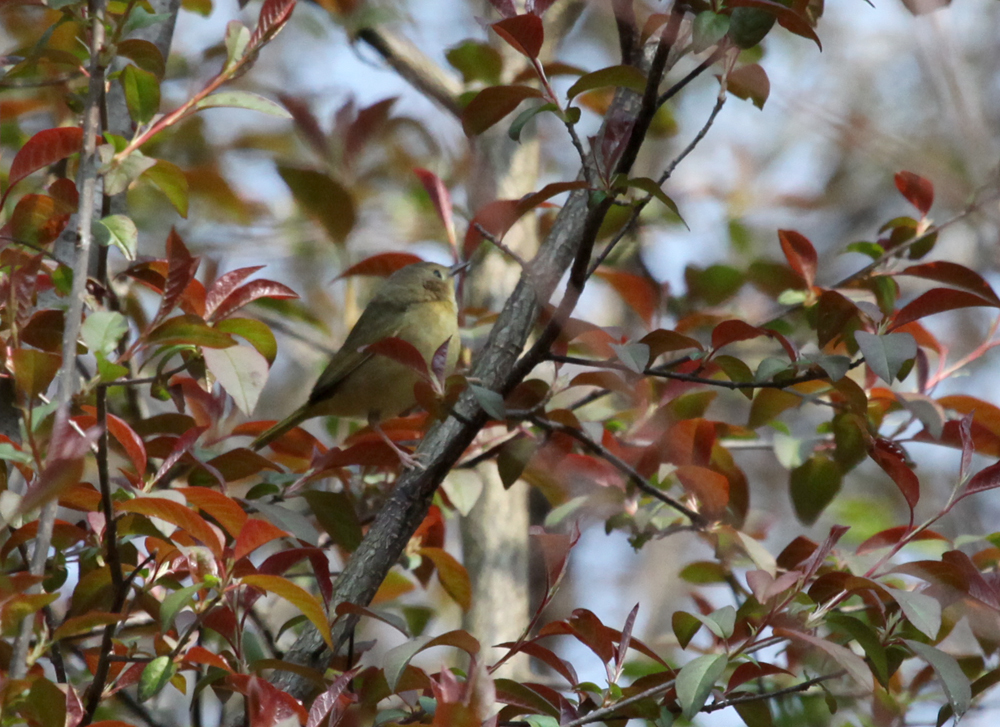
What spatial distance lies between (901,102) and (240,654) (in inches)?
325

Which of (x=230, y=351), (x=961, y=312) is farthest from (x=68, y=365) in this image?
(x=961, y=312)

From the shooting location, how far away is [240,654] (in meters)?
1.69

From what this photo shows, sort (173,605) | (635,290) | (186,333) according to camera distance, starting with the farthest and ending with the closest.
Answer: (635,290) < (186,333) < (173,605)

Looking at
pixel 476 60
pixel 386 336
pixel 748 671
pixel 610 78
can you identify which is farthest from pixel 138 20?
pixel 386 336

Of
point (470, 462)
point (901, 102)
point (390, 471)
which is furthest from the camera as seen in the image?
point (901, 102)

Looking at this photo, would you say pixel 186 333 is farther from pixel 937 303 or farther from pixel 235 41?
pixel 937 303

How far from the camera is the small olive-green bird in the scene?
3.76m

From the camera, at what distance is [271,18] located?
2.04 m

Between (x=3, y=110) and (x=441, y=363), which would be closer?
(x=441, y=363)

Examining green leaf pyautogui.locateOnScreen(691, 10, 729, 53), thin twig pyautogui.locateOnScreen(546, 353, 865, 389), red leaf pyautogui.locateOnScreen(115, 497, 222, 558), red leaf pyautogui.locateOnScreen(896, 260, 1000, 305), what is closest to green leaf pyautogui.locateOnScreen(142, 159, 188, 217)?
red leaf pyautogui.locateOnScreen(115, 497, 222, 558)

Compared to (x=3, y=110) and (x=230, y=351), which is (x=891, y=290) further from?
(x=3, y=110)

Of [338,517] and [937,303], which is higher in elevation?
[937,303]

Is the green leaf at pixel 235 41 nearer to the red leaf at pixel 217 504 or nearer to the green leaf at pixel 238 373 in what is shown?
the green leaf at pixel 238 373

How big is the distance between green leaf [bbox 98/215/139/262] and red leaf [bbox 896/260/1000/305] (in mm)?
1585
